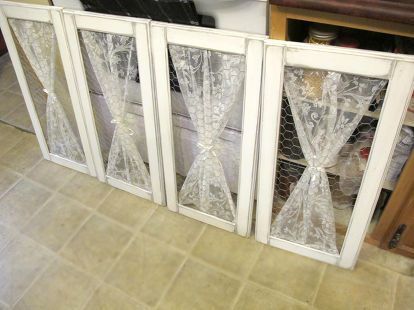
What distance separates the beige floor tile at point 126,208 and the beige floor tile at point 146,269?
0.10 metres

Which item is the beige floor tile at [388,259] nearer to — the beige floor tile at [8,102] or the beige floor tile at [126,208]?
the beige floor tile at [126,208]

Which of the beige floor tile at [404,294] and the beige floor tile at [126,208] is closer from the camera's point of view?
the beige floor tile at [404,294]

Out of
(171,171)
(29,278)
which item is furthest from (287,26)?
(29,278)

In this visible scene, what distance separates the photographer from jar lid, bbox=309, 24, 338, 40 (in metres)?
1.00

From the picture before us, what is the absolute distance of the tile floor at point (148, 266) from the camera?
1.26 metres

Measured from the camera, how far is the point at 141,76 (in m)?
1.22

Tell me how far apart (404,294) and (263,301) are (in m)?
0.45

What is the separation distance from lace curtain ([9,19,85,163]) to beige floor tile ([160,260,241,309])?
2.32ft

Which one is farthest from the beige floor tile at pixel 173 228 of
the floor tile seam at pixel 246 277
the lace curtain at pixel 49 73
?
the lace curtain at pixel 49 73

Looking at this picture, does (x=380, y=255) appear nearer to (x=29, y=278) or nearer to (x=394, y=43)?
(x=394, y=43)

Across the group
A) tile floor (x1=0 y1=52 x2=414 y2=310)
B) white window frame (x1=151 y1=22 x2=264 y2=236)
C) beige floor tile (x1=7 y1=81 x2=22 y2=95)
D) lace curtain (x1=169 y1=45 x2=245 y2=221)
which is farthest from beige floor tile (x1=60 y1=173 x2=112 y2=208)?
beige floor tile (x1=7 y1=81 x2=22 y2=95)

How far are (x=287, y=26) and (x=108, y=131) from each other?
0.88m

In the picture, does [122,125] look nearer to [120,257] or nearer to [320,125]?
[120,257]

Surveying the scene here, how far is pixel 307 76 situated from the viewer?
1.00 meters
